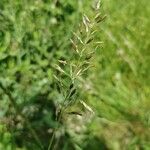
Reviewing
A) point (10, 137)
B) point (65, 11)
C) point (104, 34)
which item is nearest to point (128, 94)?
point (104, 34)

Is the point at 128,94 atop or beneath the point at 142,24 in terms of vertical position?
beneath

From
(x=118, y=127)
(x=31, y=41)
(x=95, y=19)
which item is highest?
(x=95, y=19)

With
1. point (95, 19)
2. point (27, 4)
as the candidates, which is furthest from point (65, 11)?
point (95, 19)

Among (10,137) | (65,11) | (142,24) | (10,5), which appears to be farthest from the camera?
(142,24)

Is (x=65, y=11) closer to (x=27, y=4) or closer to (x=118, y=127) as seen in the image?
(x=27, y=4)

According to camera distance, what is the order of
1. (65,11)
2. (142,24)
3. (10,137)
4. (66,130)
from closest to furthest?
(10,137) < (66,130) < (65,11) < (142,24)

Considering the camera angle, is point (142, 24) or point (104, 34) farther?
point (142, 24)

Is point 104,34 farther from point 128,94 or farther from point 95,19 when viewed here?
point 95,19
